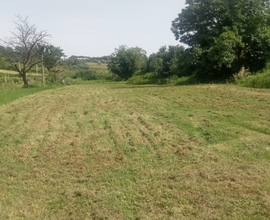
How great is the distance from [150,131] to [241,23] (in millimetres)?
16130

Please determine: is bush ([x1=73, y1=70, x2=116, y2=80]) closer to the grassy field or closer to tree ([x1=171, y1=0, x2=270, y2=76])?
tree ([x1=171, y1=0, x2=270, y2=76])

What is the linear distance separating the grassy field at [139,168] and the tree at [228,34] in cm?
1188

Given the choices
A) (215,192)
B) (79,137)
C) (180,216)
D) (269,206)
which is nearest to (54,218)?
(180,216)

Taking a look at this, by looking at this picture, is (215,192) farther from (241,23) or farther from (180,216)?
(241,23)

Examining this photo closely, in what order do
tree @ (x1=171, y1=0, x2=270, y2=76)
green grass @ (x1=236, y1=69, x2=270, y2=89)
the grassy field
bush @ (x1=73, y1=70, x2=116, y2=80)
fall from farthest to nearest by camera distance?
bush @ (x1=73, y1=70, x2=116, y2=80) < tree @ (x1=171, y1=0, x2=270, y2=76) < green grass @ (x1=236, y1=69, x2=270, y2=89) < the grassy field

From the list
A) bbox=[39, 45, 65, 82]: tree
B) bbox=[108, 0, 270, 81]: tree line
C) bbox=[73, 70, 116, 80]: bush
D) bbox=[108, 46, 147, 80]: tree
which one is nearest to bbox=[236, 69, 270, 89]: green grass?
bbox=[108, 0, 270, 81]: tree line

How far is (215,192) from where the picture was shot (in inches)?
154

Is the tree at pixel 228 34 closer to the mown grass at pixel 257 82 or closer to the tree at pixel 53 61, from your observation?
the mown grass at pixel 257 82

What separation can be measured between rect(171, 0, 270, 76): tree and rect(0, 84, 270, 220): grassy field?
1188 centimetres

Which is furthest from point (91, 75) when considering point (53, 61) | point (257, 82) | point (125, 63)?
point (257, 82)

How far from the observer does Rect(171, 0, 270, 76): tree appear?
66.4 feet

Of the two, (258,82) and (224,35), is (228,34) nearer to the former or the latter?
(224,35)

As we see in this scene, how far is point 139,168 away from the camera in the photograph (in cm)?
492

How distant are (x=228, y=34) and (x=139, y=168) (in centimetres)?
1694
